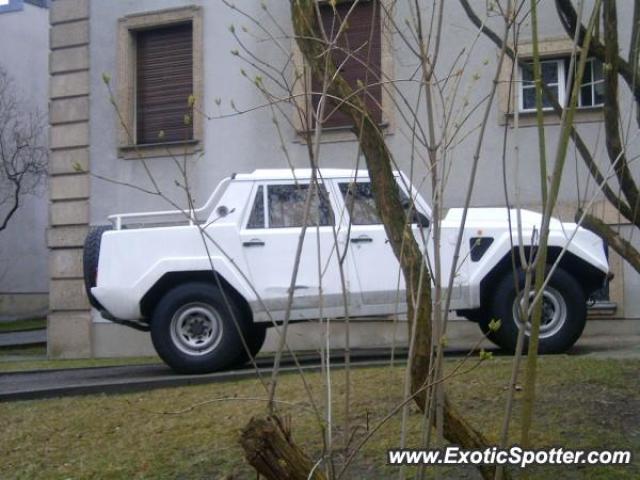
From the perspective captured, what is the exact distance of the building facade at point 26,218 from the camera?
29.6 metres

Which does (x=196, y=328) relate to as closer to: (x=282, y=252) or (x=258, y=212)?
(x=282, y=252)

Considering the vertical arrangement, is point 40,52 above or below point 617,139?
above

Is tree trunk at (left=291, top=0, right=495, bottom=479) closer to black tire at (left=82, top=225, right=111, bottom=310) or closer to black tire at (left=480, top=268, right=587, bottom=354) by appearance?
black tire at (left=480, top=268, right=587, bottom=354)

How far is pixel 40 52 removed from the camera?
30156 mm

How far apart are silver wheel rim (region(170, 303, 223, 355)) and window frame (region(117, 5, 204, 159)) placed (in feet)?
19.9

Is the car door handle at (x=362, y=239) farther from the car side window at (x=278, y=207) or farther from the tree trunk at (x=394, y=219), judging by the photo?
the tree trunk at (x=394, y=219)

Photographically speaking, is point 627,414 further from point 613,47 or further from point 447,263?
point 447,263

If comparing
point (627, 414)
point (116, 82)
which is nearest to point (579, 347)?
point (627, 414)

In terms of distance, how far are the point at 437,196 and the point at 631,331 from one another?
398 inches

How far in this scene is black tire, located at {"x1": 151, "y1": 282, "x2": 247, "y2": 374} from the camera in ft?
29.6

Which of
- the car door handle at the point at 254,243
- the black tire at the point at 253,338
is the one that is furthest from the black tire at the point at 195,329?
the car door handle at the point at 254,243

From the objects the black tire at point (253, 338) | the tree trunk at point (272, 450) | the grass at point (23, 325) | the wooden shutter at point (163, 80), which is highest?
the wooden shutter at point (163, 80)

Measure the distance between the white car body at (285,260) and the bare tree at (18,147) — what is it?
59.7ft

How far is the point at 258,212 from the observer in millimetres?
9484
